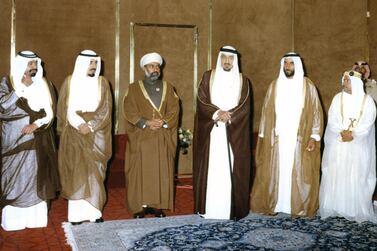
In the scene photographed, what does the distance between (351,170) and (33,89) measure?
369 cm

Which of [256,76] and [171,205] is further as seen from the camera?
[256,76]

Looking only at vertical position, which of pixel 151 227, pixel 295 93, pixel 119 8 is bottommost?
pixel 151 227

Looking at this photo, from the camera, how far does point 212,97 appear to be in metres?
5.38

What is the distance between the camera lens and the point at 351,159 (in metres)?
5.20

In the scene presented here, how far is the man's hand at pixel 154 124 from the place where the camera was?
5.14 metres

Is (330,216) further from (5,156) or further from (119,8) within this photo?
(119,8)

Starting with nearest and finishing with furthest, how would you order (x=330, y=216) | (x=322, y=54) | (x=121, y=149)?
(x=330, y=216) < (x=121, y=149) < (x=322, y=54)

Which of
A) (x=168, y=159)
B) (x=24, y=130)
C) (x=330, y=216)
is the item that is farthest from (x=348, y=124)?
(x=24, y=130)

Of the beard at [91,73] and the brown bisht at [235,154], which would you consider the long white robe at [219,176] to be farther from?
the beard at [91,73]

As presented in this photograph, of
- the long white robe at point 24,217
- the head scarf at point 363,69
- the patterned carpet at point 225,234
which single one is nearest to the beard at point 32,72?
the long white robe at point 24,217

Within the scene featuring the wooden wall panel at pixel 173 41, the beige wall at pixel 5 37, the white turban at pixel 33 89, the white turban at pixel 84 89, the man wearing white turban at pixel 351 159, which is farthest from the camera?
the wooden wall panel at pixel 173 41

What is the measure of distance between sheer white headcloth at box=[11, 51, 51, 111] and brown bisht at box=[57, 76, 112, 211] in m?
0.19

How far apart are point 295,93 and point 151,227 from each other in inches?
91.3

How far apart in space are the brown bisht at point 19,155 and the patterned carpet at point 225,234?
22.4 inches
